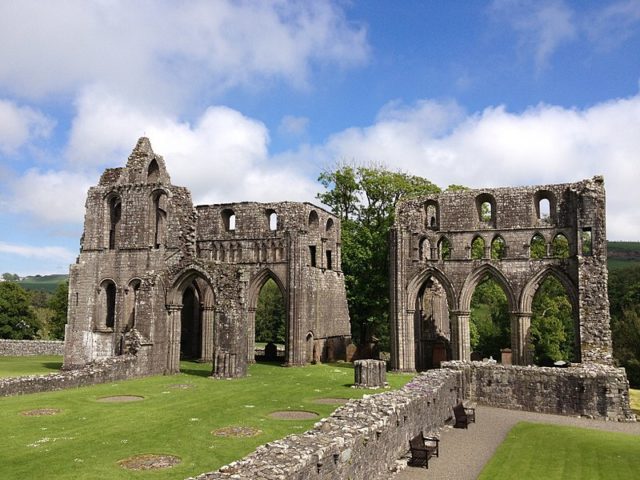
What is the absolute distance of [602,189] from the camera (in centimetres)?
2550

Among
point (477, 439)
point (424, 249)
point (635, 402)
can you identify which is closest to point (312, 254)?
point (424, 249)

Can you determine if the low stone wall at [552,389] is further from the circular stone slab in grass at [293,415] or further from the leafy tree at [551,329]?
the leafy tree at [551,329]

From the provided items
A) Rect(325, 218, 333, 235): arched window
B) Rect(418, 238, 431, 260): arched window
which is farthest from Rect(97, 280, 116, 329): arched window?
Rect(418, 238, 431, 260): arched window

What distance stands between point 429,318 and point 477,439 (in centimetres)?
1824

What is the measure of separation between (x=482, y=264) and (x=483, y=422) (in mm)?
12033

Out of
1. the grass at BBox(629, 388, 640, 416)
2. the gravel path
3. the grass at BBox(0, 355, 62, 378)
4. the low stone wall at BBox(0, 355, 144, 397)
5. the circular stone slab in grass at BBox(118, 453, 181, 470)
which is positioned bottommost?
the grass at BBox(629, 388, 640, 416)

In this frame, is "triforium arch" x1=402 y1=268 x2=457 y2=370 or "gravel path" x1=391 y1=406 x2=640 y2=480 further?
"triforium arch" x1=402 y1=268 x2=457 y2=370

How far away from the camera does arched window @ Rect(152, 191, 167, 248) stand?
2914 centimetres

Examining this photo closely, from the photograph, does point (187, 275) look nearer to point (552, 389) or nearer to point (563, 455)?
point (552, 389)

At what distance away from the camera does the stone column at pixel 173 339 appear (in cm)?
2514

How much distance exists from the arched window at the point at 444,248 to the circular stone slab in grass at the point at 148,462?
20.6m

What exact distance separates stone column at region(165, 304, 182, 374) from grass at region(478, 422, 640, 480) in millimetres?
15200

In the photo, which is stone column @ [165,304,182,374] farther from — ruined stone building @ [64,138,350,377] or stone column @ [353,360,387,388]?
stone column @ [353,360,387,388]

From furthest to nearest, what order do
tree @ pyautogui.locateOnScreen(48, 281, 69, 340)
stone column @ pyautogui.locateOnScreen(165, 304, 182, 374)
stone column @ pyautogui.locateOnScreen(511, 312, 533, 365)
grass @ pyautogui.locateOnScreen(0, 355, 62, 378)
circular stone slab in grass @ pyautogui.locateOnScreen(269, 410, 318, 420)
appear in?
1. tree @ pyautogui.locateOnScreen(48, 281, 69, 340)
2. stone column @ pyautogui.locateOnScreen(511, 312, 533, 365)
3. grass @ pyautogui.locateOnScreen(0, 355, 62, 378)
4. stone column @ pyautogui.locateOnScreen(165, 304, 182, 374)
5. circular stone slab in grass @ pyautogui.locateOnScreen(269, 410, 318, 420)
